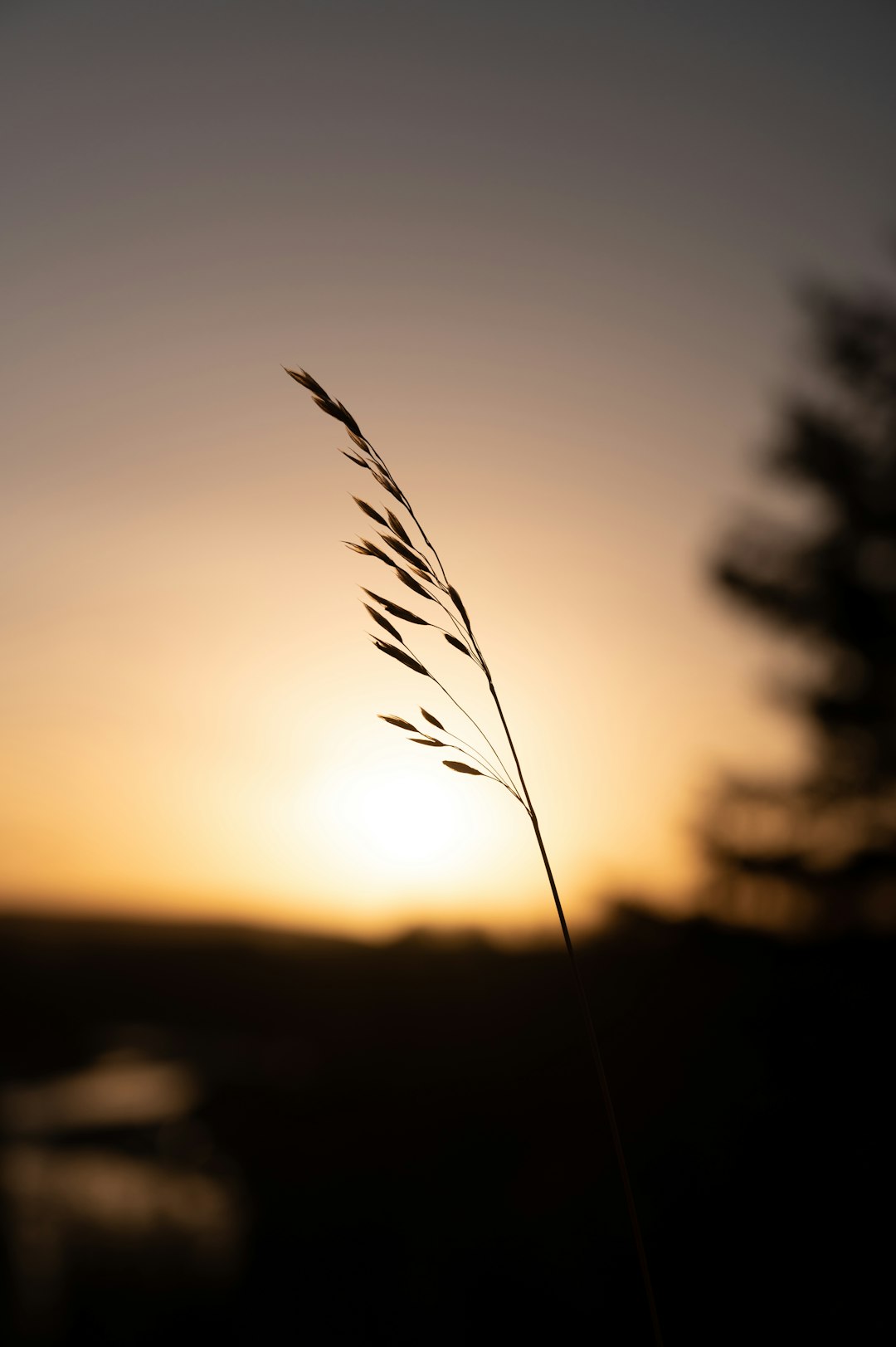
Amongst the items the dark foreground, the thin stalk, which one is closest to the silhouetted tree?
the dark foreground

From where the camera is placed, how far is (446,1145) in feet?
17.7

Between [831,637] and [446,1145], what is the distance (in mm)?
4386

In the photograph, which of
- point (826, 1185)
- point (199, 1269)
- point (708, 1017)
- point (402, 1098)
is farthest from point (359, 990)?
point (826, 1185)

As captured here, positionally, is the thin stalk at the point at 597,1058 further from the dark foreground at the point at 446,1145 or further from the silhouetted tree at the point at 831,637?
the silhouetted tree at the point at 831,637

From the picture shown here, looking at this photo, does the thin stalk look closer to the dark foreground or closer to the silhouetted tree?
the dark foreground

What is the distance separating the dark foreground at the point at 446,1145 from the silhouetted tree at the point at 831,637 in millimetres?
863

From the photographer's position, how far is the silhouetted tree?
5.53 metres

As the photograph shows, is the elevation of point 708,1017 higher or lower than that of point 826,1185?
higher

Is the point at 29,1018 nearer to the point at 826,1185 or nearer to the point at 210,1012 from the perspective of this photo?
the point at 210,1012

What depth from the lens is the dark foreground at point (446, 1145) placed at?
3.71 m

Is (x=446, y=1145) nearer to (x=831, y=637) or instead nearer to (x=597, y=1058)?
(x=831, y=637)

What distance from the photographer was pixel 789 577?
596 centimetres


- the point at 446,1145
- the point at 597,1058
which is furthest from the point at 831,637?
the point at 597,1058

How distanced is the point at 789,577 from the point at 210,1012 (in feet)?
18.8
